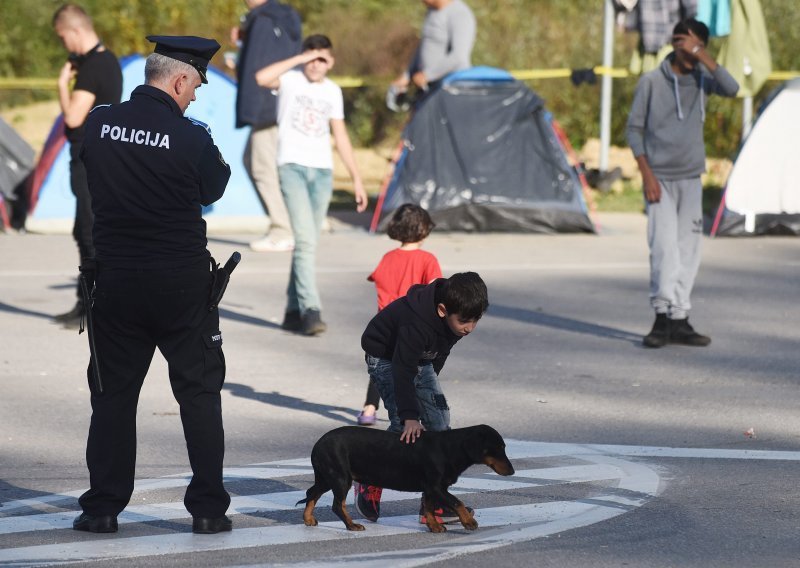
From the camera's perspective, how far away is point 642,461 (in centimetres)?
660

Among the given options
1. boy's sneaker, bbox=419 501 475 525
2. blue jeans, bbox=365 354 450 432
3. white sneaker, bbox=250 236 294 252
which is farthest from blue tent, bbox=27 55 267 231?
boy's sneaker, bbox=419 501 475 525

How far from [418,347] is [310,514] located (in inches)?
29.2

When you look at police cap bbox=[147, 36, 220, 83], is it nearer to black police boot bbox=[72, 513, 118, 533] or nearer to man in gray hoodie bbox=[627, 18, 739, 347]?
black police boot bbox=[72, 513, 118, 533]

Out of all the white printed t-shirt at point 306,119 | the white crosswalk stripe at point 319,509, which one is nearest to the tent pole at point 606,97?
the white printed t-shirt at point 306,119

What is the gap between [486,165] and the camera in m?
14.8

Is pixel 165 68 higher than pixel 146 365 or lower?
higher

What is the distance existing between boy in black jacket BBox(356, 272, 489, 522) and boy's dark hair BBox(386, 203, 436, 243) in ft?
3.44

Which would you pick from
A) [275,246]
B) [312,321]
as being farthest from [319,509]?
[275,246]

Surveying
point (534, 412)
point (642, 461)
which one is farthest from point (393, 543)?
point (534, 412)

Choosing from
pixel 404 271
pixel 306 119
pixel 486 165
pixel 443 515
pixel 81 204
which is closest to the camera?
pixel 443 515

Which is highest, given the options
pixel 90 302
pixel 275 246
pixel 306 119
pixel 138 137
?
pixel 138 137

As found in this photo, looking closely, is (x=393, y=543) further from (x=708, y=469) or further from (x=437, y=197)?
(x=437, y=197)

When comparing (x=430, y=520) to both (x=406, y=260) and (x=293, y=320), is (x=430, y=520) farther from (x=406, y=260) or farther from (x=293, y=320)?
(x=293, y=320)

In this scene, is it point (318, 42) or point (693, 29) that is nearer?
point (693, 29)
